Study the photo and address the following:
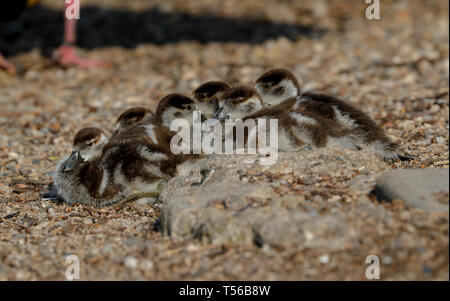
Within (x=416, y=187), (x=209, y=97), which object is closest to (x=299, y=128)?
(x=209, y=97)

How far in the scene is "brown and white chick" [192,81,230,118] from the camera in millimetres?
5750

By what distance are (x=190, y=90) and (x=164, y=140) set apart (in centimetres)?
335

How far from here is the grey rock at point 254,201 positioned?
3773mm

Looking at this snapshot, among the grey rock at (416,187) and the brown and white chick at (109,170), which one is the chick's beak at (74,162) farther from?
the grey rock at (416,187)

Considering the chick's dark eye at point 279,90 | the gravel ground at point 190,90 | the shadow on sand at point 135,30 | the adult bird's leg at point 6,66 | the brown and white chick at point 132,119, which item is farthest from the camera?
the shadow on sand at point 135,30

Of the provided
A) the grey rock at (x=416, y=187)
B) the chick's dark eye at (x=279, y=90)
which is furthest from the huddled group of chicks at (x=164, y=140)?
the grey rock at (x=416, y=187)

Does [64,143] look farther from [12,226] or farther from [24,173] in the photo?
[12,226]

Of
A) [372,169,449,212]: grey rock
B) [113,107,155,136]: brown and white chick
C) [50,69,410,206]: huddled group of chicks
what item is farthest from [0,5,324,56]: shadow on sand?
[372,169,449,212]: grey rock

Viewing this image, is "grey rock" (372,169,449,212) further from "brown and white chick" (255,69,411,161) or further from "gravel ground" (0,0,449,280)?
"brown and white chick" (255,69,411,161)

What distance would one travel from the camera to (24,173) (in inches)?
244

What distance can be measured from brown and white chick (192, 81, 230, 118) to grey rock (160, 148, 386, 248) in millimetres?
990

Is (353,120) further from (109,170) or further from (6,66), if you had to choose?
(6,66)

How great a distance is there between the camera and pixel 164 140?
511 cm

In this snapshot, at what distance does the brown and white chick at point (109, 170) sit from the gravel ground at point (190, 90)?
5.2 inches
